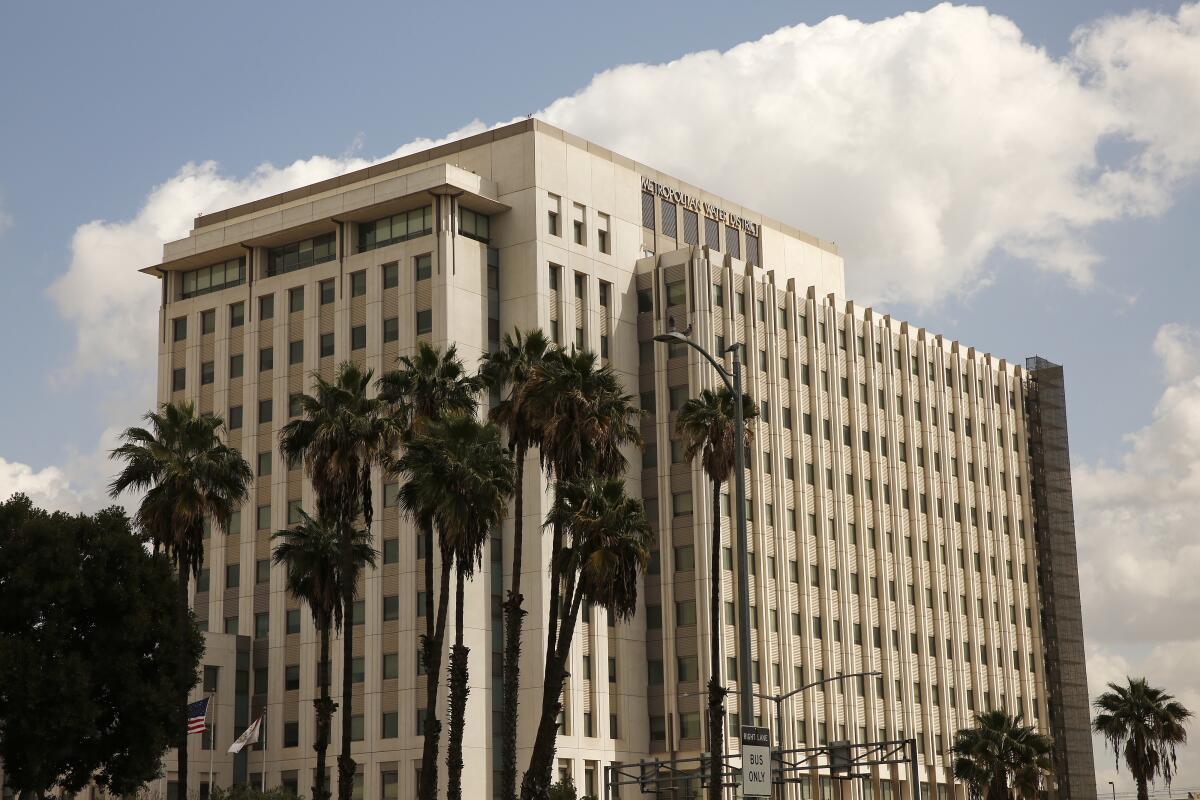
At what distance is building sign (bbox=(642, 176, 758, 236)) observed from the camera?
4237 inches

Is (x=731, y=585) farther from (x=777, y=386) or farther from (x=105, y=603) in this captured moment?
(x=105, y=603)

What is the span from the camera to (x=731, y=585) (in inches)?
3905

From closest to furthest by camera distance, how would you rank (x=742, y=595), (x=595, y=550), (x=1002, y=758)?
(x=742, y=595)
(x=595, y=550)
(x=1002, y=758)

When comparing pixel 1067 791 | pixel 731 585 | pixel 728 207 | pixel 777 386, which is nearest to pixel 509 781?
pixel 731 585

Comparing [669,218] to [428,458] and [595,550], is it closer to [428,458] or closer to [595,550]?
[428,458]

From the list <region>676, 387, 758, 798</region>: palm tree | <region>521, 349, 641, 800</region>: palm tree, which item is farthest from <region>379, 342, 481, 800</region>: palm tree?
<region>676, 387, 758, 798</region>: palm tree

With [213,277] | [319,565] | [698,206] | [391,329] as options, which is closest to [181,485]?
[319,565]

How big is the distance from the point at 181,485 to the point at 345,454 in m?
7.68

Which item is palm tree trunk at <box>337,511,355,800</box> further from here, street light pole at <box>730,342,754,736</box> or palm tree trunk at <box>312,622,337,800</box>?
street light pole at <box>730,342,754,736</box>

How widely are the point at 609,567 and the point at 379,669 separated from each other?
3155 cm

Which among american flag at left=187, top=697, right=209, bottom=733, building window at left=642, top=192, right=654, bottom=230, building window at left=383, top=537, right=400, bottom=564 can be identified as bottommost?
american flag at left=187, top=697, right=209, bottom=733

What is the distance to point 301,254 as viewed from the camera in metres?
103

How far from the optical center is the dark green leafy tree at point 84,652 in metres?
65.9

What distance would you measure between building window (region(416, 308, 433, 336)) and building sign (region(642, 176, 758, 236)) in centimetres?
1844
